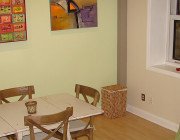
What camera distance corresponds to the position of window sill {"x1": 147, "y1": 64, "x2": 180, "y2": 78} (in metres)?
4.25

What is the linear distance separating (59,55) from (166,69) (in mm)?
1418

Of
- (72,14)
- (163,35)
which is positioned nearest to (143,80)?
(163,35)

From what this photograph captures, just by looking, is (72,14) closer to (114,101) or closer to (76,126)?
(114,101)

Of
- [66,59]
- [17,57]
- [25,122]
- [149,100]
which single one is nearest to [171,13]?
[149,100]

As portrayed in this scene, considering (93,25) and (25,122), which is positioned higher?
(93,25)

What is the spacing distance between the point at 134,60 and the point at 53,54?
1.16 m

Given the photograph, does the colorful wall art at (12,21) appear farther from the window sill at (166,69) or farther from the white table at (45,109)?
the window sill at (166,69)

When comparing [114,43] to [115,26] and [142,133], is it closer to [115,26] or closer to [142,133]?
[115,26]

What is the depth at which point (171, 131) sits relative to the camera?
4.35 meters

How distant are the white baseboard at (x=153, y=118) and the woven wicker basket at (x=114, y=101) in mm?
179

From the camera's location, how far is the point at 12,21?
412 centimetres

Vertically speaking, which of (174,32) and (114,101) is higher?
(174,32)

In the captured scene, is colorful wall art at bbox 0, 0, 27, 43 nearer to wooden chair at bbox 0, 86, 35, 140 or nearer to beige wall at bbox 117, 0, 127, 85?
wooden chair at bbox 0, 86, 35, 140

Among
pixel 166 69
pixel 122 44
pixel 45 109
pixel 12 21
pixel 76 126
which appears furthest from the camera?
pixel 122 44
